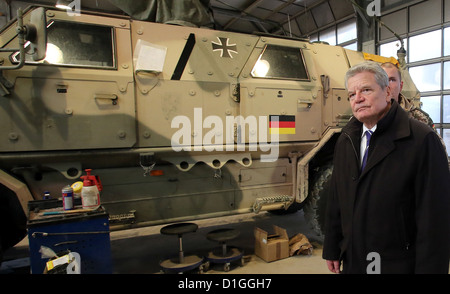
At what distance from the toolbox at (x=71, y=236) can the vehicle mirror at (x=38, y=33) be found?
1.19m

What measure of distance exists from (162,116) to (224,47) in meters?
1.10

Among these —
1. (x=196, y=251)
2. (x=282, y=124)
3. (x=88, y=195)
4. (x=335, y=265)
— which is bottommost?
(x=196, y=251)

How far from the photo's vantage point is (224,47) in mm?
3312

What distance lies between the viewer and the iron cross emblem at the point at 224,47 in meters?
3.27

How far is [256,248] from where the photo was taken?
3768mm

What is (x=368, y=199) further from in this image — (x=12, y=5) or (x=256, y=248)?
(x=12, y=5)

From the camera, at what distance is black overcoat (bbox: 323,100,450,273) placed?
1.37m

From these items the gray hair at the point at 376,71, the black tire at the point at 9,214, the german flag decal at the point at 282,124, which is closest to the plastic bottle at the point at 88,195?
the black tire at the point at 9,214

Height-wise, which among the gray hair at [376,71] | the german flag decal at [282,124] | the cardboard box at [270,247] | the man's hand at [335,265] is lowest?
the cardboard box at [270,247]

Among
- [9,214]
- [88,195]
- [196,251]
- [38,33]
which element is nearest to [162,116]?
[88,195]

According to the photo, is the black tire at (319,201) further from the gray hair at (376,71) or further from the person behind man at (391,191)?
the gray hair at (376,71)

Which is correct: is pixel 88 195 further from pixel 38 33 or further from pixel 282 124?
pixel 282 124

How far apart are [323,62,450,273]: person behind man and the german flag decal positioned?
1.76 m

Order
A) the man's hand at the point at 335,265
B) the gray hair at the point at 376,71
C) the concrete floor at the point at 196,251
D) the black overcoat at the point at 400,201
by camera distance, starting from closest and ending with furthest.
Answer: the black overcoat at the point at 400,201 < the gray hair at the point at 376,71 < the man's hand at the point at 335,265 < the concrete floor at the point at 196,251
